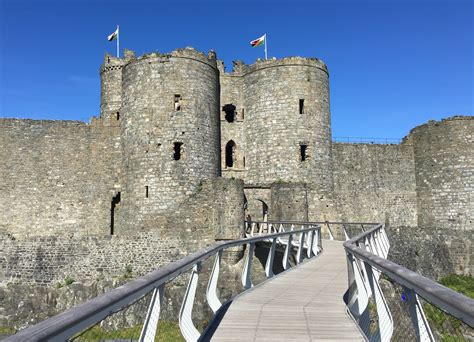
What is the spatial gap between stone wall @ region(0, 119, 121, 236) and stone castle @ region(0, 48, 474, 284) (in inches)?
1.8

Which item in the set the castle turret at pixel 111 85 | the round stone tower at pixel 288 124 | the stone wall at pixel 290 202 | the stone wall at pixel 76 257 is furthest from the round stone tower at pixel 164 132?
the stone wall at pixel 290 202

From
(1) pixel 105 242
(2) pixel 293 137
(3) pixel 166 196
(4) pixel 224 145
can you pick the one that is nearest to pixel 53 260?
(1) pixel 105 242

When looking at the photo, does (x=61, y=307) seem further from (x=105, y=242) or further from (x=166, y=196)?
(x=166, y=196)

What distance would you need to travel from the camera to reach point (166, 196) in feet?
62.5

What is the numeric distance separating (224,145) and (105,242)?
24.2ft

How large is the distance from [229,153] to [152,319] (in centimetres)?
1976

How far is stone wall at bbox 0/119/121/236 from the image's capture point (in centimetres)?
2084

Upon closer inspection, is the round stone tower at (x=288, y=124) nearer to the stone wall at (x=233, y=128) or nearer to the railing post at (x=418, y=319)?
the stone wall at (x=233, y=128)

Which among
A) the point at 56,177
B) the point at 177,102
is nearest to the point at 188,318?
the point at 177,102

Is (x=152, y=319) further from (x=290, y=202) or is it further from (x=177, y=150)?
(x=290, y=202)

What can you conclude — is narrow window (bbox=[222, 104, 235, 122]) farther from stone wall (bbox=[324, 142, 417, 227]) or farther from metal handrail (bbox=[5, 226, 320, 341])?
metal handrail (bbox=[5, 226, 320, 341])

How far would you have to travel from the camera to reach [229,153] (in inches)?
917

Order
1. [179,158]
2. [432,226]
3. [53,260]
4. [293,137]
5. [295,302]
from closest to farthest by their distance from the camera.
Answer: [295,302], [53,260], [179,158], [293,137], [432,226]

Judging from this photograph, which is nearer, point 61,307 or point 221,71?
point 61,307
